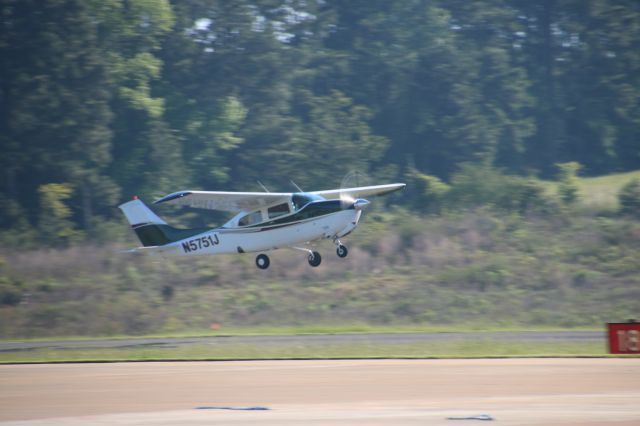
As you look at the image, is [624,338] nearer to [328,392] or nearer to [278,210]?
[328,392]

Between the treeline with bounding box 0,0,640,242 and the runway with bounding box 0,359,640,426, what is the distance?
3054cm

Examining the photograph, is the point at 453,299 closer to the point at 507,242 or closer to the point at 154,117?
the point at 507,242

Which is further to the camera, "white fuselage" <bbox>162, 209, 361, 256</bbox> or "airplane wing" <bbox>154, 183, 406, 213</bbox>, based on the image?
"airplane wing" <bbox>154, 183, 406, 213</bbox>

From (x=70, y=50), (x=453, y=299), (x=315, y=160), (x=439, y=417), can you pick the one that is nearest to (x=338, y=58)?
(x=315, y=160)

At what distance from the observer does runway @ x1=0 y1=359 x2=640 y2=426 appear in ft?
60.0

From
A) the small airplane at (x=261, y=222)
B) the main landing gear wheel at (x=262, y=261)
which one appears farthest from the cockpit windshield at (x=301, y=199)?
the main landing gear wheel at (x=262, y=261)

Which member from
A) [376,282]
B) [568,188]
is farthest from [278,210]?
[568,188]

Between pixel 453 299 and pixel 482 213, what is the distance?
11.0 m

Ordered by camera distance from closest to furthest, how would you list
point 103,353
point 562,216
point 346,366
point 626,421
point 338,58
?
point 626,421 < point 346,366 < point 103,353 < point 562,216 < point 338,58

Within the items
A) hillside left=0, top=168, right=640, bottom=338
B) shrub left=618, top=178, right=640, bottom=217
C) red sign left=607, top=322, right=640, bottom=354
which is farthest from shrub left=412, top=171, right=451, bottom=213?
red sign left=607, top=322, right=640, bottom=354

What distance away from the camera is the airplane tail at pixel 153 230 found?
1378 inches

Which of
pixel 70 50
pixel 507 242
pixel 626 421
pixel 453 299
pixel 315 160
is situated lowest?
pixel 626 421

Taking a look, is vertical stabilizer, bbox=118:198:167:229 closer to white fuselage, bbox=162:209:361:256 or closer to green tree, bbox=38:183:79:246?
white fuselage, bbox=162:209:361:256

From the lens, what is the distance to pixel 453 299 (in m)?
39.6
